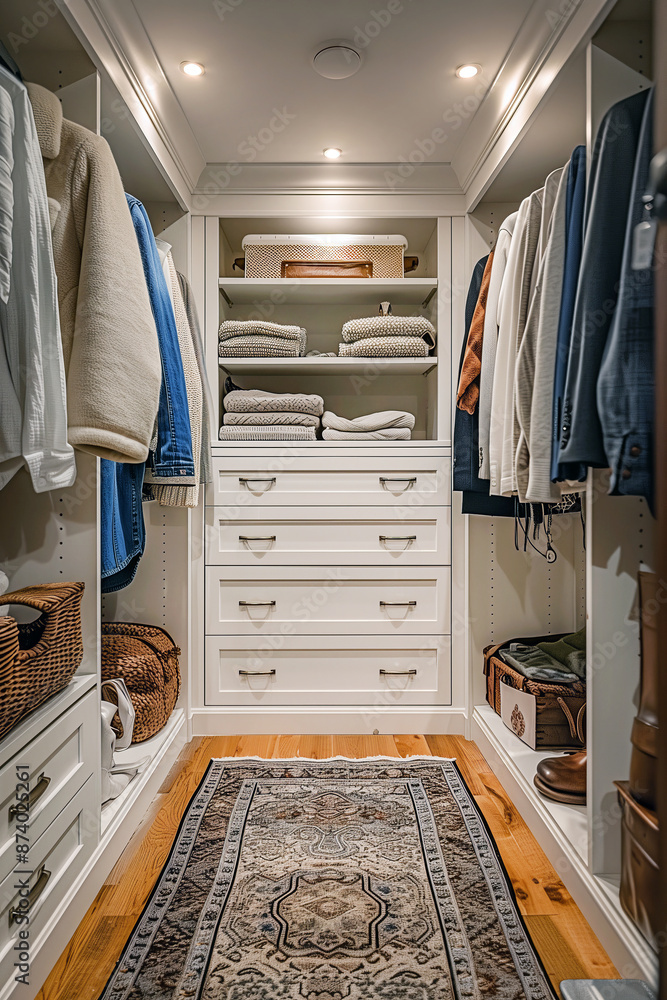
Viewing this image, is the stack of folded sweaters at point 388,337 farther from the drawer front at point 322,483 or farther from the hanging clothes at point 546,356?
the hanging clothes at point 546,356

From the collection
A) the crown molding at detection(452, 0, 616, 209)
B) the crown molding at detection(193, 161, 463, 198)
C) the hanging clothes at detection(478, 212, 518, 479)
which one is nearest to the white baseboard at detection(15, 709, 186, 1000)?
the hanging clothes at detection(478, 212, 518, 479)

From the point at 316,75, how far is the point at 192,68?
355 mm

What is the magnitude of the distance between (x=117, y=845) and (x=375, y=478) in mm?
1490

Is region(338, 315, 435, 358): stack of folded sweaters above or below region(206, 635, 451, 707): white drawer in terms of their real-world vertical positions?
above

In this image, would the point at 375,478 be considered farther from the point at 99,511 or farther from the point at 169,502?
the point at 99,511

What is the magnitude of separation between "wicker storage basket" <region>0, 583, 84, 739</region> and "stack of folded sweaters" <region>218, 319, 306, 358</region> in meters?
1.33

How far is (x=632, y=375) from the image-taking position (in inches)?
46.2

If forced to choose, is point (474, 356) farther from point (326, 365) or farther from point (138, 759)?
point (138, 759)

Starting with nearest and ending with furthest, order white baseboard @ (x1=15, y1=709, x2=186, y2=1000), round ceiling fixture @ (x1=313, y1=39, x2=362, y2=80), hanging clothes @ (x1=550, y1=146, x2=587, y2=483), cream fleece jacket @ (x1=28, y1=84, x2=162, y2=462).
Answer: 1. white baseboard @ (x1=15, y1=709, x2=186, y2=1000)
2. cream fleece jacket @ (x1=28, y1=84, x2=162, y2=462)
3. hanging clothes @ (x1=550, y1=146, x2=587, y2=483)
4. round ceiling fixture @ (x1=313, y1=39, x2=362, y2=80)

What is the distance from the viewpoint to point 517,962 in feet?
4.18

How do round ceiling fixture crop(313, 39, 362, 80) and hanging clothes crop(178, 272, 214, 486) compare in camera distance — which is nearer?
round ceiling fixture crop(313, 39, 362, 80)

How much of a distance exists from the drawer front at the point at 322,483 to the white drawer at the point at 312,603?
0.26 m

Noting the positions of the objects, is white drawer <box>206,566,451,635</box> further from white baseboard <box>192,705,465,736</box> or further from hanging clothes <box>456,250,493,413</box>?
hanging clothes <box>456,250,493,413</box>

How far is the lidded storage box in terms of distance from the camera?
2.61 meters
